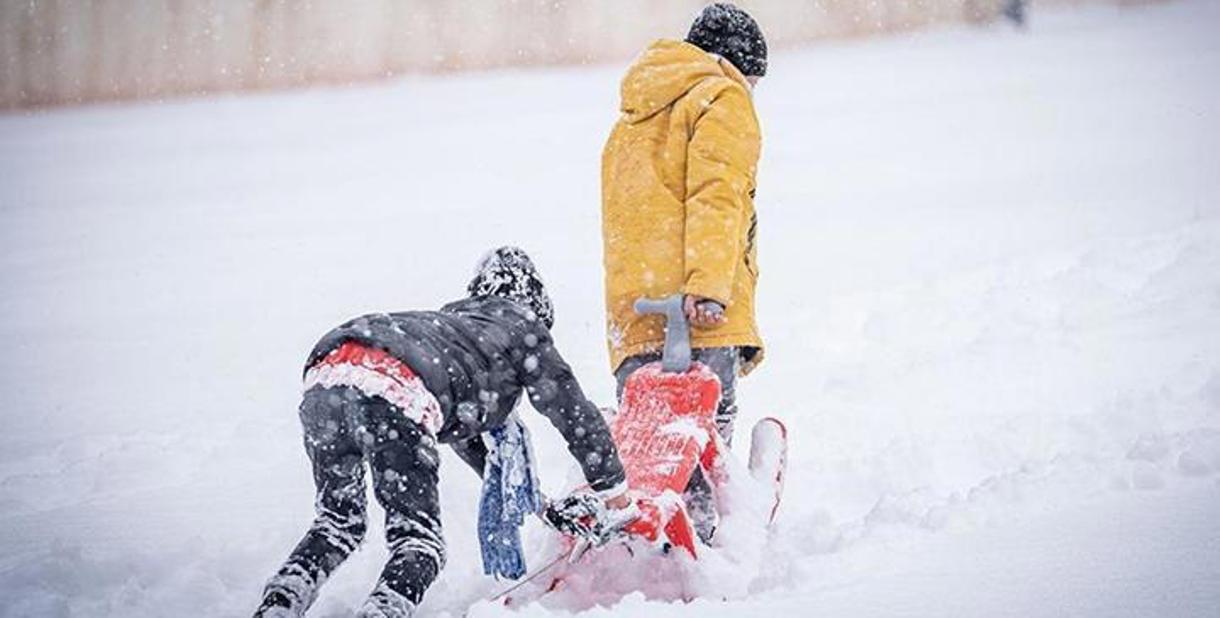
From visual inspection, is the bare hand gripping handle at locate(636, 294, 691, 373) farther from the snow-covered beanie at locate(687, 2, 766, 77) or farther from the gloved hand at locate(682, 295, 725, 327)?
the snow-covered beanie at locate(687, 2, 766, 77)

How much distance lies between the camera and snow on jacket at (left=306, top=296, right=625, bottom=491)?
10.5ft

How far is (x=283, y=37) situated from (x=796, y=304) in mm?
6849

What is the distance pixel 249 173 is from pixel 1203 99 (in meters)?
9.25

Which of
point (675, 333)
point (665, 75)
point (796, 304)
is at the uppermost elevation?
point (665, 75)

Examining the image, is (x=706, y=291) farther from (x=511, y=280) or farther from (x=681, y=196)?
(x=511, y=280)

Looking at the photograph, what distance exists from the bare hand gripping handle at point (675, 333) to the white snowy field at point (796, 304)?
2.14ft

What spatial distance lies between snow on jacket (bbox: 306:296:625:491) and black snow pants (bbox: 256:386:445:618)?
138 millimetres

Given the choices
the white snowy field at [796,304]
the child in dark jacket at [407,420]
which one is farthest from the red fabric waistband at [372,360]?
the white snowy field at [796,304]

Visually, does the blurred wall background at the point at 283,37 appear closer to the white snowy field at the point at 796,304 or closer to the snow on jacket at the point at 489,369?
the white snowy field at the point at 796,304

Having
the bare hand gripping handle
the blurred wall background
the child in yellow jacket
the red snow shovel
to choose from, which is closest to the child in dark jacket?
the red snow shovel

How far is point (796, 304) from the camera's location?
26.1 ft

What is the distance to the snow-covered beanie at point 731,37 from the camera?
13.8ft

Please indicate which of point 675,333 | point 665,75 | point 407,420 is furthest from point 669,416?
point 665,75

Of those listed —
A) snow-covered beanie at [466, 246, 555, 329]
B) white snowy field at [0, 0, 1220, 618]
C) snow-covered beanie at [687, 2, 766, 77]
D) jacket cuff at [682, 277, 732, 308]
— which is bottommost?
white snowy field at [0, 0, 1220, 618]
